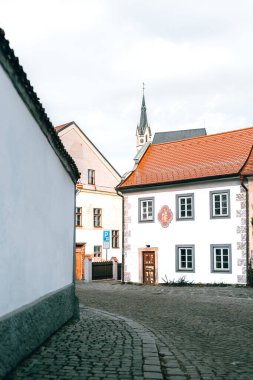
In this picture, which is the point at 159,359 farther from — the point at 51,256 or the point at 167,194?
the point at 167,194

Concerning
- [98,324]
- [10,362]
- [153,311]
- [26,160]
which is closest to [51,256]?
[98,324]

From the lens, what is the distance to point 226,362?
688 centimetres

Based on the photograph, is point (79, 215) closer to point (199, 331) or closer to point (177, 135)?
point (199, 331)

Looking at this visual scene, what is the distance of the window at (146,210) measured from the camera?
→ 90.9ft

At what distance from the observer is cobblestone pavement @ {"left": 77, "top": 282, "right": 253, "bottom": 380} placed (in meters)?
6.44

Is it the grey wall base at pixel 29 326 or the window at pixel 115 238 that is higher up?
the window at pixel 115 238

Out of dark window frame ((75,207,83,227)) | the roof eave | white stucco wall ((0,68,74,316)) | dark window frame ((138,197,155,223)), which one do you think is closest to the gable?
dark window frame ((75,207,83,227))

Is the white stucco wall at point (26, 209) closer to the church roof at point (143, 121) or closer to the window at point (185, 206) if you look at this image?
the window at point (185, 206)

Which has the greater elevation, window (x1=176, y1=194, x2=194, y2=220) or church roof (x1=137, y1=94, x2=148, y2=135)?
church roof (x1=137, y1=94, x2=148, y2=135)

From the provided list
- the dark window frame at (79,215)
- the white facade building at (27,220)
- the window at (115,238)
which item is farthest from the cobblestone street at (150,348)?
the window at (115,238)

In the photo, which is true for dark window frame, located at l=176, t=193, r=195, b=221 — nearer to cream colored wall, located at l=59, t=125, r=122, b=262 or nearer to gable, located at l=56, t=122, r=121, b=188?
cream colored wall, located at l=59, t=125, r=122, b=262

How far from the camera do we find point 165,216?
2691 cm

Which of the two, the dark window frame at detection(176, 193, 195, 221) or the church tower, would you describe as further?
the church tower

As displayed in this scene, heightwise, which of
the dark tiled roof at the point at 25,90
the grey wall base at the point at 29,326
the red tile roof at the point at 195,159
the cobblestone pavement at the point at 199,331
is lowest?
the cobblestone pavement at the point at 199,331
